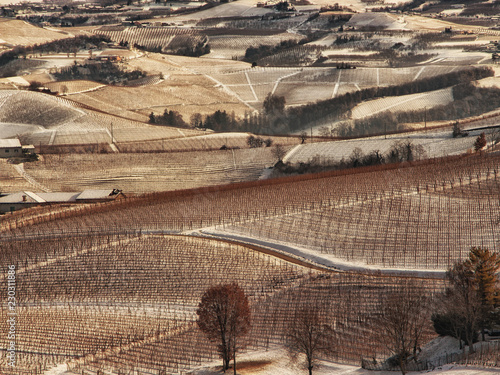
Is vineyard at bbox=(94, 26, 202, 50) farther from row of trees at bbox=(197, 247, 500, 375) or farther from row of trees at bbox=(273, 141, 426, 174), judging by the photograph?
row of trees at bbox=(197, 247, 500, 375)

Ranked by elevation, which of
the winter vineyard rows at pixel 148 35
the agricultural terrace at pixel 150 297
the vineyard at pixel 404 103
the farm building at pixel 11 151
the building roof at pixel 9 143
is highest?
the winter vineyard rows at pixel 148 35

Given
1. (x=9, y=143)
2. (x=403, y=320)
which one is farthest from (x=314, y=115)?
(x=403, y=320)

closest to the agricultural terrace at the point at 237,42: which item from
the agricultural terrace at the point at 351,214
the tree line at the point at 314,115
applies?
the tree line at the point at 314,115

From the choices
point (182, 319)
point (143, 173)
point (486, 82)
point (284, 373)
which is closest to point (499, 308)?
point (284, 373)

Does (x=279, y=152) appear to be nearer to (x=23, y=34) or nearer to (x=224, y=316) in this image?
(x=224, y=316)

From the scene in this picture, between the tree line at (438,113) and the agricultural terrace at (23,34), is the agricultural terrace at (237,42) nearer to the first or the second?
the agricultural terrace at (23,34)

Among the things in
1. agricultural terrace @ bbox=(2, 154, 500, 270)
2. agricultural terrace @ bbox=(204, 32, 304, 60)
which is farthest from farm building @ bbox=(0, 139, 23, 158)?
agricultural terrace @ bbox=(204, 32, 304, 60)

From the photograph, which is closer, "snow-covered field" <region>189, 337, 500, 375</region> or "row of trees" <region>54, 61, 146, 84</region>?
"snow-covered field" <region>189, 337, 500, 375</region>
